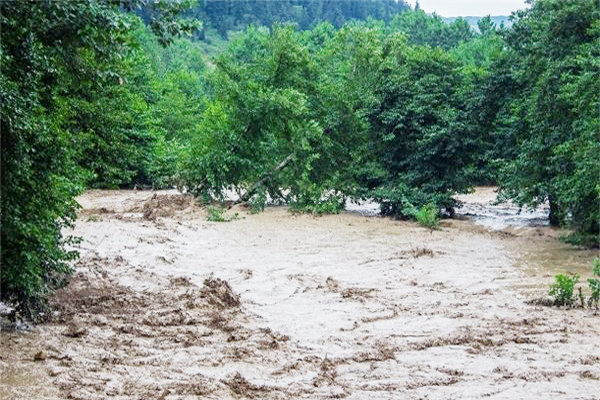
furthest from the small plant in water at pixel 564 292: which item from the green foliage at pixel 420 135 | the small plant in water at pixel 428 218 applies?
the green foliage at pixel 420 135

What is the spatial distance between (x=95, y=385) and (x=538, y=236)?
57.6 feet

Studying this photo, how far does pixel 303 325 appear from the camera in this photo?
1104cm

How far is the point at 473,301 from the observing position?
12859mm

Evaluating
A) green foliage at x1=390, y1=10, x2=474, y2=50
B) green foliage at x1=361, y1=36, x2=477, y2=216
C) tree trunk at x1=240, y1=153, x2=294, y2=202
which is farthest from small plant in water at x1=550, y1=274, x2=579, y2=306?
green foliage at x1=390, y1=10, x2=474, y2=50

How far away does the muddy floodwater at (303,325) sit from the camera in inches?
316

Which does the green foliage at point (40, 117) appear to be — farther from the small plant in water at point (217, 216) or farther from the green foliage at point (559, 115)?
the small plant in water at point (217, 216)

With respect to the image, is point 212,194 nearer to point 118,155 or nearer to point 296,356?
point 118,155

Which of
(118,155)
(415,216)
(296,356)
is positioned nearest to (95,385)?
(296,356)

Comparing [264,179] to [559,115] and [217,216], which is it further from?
[559,115]

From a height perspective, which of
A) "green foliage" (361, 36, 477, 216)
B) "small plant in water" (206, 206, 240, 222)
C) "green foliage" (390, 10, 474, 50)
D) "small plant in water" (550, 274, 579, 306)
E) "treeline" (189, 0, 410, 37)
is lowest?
"small plant in water" (206, 206, 240, 222)

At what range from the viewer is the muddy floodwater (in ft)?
26.3

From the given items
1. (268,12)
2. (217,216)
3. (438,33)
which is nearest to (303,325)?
(217,216)

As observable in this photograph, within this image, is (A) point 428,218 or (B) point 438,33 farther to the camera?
(B) point 438,33

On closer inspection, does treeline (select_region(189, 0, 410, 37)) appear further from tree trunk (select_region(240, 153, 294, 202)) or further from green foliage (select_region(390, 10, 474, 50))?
tree trunk (select_region(240, 153, 294, 202))
